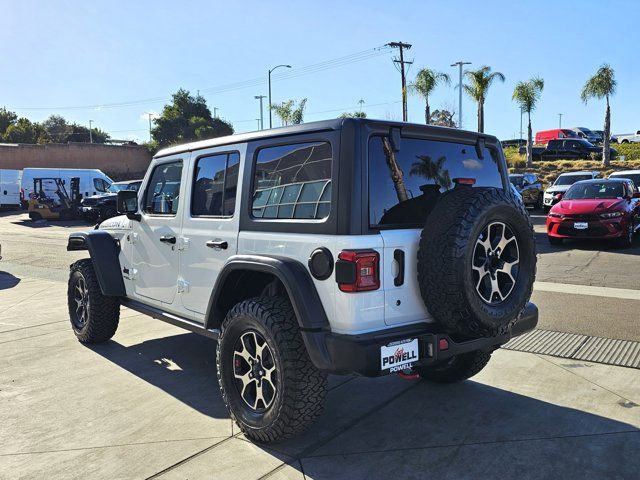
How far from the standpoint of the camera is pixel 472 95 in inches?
1414

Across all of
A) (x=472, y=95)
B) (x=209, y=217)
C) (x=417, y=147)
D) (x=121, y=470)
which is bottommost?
(x=121, y=470)

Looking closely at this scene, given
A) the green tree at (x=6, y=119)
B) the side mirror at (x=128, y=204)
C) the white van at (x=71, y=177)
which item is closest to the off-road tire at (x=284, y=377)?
the side mirror at (x=128, y=204)

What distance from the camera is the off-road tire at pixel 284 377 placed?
3.09 meters

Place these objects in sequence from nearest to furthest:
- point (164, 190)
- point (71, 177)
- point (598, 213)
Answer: point (164, 190), point (598, 213), point (71, 177)

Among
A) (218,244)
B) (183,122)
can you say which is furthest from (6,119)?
(218,244)

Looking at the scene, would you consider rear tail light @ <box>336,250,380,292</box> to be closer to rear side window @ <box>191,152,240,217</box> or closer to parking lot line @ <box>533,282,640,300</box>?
rear side window @ <box>191,152,240,217</box>

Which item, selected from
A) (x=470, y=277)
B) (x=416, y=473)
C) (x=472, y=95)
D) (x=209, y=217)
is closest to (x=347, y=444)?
(x=416, y=473)

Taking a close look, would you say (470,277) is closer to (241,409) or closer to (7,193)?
(241,409)

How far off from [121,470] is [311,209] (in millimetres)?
1829

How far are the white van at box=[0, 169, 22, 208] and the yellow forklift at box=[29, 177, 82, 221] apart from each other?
780 centimetres

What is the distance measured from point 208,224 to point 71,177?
2332 centimetres

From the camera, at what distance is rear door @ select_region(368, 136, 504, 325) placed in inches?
121

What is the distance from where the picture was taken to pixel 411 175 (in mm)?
3297

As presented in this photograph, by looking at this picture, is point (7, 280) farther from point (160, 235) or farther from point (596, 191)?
point (596, 191)
